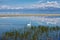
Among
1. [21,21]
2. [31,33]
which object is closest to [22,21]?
[21,21]

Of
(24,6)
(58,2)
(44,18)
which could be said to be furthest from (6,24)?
(58,2)

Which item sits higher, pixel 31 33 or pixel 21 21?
pixel 21 21

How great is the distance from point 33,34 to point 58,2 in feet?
1.83

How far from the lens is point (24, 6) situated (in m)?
2.84

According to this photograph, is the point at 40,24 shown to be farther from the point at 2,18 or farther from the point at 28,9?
the point at 2,18

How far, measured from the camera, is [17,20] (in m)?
2.80

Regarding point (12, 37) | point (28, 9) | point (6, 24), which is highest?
point (28, 9)

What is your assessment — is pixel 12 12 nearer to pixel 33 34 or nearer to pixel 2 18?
pixel 2 18

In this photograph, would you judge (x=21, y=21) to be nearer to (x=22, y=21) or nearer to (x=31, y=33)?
(x=22, y=21)

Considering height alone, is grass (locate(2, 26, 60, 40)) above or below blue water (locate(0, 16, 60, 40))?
below

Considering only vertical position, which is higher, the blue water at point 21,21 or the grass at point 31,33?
the blue water at point 21,21

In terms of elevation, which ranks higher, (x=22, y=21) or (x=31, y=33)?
(x=22, y=21)

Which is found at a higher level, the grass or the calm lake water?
the calm lake water

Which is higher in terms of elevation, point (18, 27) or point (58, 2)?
point (58, 2)
